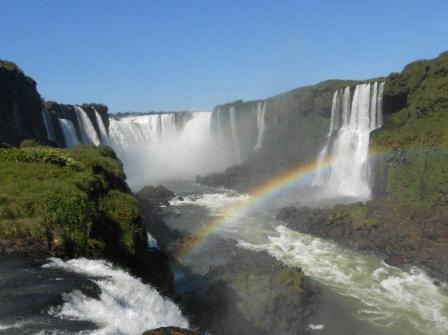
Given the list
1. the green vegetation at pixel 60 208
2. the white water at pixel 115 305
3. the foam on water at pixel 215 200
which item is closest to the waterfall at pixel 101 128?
the foam on water at pixel 215 200

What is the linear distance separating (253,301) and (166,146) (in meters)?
64.7

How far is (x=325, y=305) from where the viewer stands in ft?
73.6

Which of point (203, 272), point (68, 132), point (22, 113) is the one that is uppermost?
point (22, 113)

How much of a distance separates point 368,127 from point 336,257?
22.1m

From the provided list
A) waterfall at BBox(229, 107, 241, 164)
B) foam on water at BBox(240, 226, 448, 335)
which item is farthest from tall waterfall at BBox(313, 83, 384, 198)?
waterfall at BBox(229, 107, 241, 164)

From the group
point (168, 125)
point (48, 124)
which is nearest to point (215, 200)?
point (48, 124)

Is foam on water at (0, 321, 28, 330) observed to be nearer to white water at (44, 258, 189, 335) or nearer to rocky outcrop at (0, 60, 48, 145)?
white water at (44, 258, 189, 335)

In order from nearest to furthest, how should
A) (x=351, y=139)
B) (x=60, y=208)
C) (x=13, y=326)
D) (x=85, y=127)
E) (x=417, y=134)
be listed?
(x=13, y=326) → (x=60, y=208) → (x=417, y=134) → (x=351, y=139) → (x=85, y=127)

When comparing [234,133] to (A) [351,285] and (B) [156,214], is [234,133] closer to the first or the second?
(B) [156,214]

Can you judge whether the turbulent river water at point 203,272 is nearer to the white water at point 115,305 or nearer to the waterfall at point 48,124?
the white water at point 115,305

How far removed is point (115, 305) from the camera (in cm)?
878

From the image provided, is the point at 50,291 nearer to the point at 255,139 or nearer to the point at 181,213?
the point at 181,213

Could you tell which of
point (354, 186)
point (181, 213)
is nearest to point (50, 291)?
point (181, 213)

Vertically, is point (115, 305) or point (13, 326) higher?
point (13, 326)
